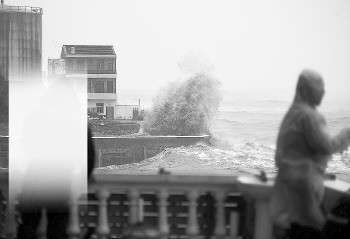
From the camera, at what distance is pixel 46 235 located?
99.6 inches

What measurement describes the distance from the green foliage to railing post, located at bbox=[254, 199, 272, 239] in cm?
4145

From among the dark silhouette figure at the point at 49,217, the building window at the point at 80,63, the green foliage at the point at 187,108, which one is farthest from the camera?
the green foliage at the point at 187,108

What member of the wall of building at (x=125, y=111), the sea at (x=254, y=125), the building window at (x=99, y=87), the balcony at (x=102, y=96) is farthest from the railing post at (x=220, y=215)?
the sea at (x=254, y=125)

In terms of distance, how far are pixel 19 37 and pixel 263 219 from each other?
3351cm

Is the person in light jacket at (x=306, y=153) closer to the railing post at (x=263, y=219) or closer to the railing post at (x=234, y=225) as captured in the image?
the railing post at (x=263, y=219)

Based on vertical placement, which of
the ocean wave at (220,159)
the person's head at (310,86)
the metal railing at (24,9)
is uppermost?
the metal railing at (24,9)

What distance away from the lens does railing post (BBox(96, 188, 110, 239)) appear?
2523 mm

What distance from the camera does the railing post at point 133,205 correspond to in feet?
8.34

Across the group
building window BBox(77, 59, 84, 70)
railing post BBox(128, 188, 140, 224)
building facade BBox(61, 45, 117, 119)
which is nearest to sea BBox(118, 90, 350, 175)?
building facade BBox(61, 45, 117, 119)

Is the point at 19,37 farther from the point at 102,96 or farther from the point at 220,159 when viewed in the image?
the point at 220,159

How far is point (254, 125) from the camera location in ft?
188

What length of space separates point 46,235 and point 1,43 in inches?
1367

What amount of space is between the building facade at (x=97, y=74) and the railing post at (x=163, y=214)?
115 ft

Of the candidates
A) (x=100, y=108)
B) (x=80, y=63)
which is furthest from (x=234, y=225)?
(x=100, y=108)
